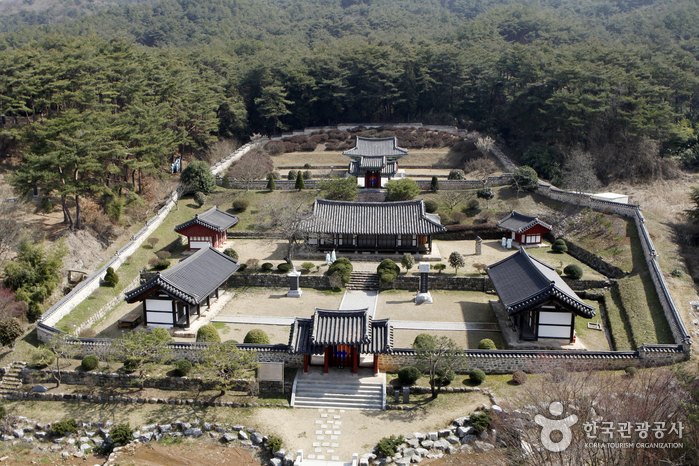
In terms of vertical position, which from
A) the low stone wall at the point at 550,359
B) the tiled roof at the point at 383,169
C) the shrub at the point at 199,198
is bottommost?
the low stone wall at the point at 550,359

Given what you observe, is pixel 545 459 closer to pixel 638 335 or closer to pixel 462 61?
pixel 638 335

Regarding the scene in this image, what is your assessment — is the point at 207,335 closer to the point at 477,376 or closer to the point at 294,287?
the point at 294,287

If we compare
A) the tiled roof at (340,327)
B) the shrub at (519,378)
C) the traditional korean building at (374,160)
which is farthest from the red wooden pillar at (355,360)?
the traditional korean building at (374,160)

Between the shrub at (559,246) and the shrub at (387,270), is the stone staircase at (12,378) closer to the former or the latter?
the shrub at (387,270)

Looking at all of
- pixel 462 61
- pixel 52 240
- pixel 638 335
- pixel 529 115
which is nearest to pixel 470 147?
pixel 529 115

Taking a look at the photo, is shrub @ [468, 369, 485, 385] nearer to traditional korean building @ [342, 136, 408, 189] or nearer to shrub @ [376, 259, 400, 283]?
shrub @ [376, 259, 400, 283]
